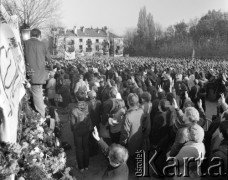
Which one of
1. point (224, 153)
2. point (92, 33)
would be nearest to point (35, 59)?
point (224, 153)

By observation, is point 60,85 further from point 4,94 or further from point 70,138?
point 4,94

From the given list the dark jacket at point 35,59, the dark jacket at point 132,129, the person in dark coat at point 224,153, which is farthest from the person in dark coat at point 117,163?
the dark jacket at point 35,59

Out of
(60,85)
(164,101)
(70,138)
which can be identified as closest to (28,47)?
(164,101)

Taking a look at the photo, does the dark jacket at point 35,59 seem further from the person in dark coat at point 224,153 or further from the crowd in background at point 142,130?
the person in dark coat at point 224,153

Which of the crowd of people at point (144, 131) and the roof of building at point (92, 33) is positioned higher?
the roof of building at point (92, 33)

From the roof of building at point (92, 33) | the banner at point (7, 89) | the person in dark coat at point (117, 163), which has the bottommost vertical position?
the person in dark coat at point (117, 163)

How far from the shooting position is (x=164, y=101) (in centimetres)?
579

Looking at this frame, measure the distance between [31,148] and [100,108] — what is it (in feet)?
10.5

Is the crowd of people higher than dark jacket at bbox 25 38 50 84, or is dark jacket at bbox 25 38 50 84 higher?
dark jacket at bbox 25 38 50 84

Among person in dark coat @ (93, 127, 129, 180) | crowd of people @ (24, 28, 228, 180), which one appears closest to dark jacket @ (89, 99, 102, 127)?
crowd of people @ (24, 28, 228, 180)

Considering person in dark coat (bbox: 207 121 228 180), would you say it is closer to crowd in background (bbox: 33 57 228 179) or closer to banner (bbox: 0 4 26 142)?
crowd in background (bbox: 33 57 228 179)

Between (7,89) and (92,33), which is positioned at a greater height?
(92,33)

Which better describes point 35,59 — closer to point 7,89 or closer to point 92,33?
point 7,89

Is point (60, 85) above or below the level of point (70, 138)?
above
